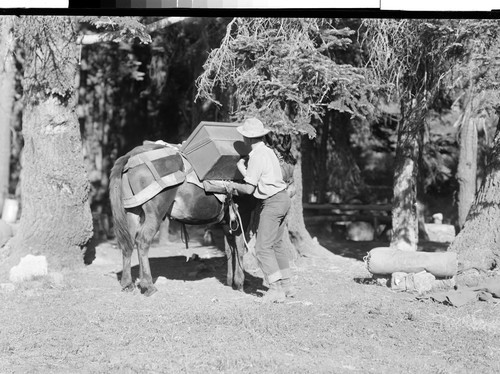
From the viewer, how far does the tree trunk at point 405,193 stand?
420 inches

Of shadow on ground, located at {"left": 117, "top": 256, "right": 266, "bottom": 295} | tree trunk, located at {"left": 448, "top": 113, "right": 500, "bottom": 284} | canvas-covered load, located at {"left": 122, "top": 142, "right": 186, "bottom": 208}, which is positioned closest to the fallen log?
tree trunk, located at {"left": 448, "top": 113, "right": 500, "bottom": 284}

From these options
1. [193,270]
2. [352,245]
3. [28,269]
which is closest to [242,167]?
[193,270]

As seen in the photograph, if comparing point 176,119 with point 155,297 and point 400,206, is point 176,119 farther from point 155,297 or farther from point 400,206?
point 155,297

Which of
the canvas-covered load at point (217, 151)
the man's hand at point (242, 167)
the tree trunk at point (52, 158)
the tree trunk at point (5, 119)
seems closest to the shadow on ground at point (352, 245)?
the canvas-covered load at point (217, 151)

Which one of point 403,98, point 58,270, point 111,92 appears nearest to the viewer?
point 58,270

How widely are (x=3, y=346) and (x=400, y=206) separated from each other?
6307mm

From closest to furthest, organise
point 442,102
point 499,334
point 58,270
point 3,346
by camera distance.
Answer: point 3,346
point 499,334
point 58,270
point 442,102

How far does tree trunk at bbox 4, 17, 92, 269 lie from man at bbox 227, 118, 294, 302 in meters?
2.67

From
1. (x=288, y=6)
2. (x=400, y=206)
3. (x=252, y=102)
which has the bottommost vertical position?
(x=400, y=206)

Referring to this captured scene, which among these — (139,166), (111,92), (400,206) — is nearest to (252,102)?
(139,166)

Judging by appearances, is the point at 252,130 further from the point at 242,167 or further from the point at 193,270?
the point at 193,270

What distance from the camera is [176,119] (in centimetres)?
1507

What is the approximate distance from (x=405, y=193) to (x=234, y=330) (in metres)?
4.85

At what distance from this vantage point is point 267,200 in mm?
7840
